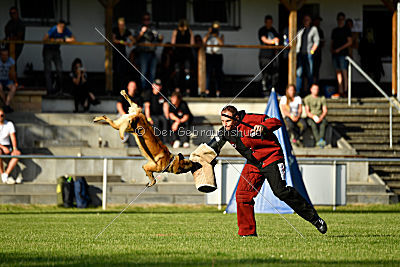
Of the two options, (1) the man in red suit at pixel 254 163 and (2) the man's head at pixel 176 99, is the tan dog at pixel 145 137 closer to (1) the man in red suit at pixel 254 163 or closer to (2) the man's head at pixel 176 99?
(1) the man in red suit at pixel 254 163

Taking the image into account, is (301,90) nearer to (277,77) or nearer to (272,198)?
(277,77)

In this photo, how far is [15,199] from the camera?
59.8ft

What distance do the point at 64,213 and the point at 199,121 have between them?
5.84m

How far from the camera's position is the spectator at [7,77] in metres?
20.8

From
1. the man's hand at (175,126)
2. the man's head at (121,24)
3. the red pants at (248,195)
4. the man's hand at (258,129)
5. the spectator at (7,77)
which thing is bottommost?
the red pants at (248,195)

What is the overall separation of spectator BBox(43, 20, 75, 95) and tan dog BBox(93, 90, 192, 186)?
13.6m

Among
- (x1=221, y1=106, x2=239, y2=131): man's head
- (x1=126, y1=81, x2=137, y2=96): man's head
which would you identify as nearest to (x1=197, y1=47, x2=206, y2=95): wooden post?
(x1=126, y1=81, x2=137, y2=96): man's head

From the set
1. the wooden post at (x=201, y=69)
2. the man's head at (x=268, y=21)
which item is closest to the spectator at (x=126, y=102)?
the wooden post at (x=201, y=69)

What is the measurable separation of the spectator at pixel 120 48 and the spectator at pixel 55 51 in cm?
124

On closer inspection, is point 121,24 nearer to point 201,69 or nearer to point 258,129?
point 201,69

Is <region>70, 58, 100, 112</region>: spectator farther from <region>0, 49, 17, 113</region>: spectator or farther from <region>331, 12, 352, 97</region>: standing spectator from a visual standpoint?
<region>331, 12, 352, 97</region>: standing spectator

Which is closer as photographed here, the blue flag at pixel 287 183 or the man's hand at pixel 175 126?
the blue flag at pixel 287 183

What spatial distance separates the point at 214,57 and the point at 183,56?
874mm

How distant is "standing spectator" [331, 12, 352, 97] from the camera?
78.1ft
